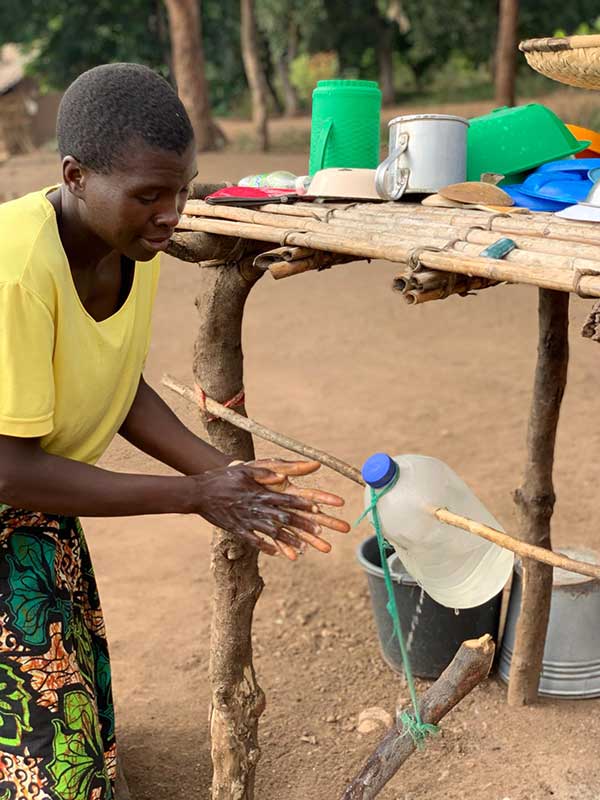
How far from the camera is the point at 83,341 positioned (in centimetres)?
160

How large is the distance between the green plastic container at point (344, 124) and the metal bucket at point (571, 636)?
135 cm

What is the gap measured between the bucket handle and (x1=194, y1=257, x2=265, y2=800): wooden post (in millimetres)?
366

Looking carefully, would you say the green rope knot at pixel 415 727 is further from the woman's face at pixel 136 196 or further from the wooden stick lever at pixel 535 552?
the woman's face at pixel 136 196

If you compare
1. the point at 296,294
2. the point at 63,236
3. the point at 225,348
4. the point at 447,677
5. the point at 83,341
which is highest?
the point at 63,236

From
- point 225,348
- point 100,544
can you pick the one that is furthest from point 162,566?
point 225,348

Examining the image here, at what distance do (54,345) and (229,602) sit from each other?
1047mm

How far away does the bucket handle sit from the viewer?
2389mm

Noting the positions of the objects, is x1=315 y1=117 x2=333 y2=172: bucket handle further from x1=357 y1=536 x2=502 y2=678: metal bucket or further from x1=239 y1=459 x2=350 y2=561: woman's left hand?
x1=357 y1=536 x2=502 y2=678: metal bucket

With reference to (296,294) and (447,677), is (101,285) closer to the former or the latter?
(447,677)

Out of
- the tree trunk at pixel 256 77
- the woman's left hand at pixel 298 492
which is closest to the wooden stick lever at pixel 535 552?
the woman's left hand at pixel 298 492

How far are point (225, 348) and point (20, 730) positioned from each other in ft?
3.35

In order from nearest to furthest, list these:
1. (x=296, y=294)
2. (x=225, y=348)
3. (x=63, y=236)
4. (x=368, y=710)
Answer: (x=63, y=236)
(x=225, y=348)
(x=368, y=710)
(x=296, y=294)

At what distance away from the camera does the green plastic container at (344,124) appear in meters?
2.37

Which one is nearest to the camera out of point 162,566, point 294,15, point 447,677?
point 447,677
